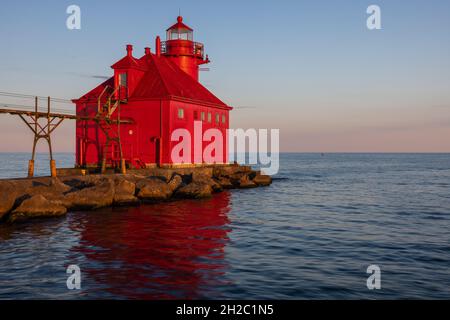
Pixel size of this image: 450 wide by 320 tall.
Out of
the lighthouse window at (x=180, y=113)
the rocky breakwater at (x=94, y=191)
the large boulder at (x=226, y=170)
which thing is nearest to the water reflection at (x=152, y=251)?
the rocky breakwater at (x=94, y=191)

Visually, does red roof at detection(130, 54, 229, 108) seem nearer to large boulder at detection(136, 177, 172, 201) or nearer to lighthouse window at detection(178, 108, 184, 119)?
lighthouse window at detection(178, 108, 184, 119)

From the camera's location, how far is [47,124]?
23.1 m

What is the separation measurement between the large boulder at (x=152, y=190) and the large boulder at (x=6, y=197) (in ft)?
22.9

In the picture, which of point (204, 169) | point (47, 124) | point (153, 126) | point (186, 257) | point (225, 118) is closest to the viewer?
point (186, 257)

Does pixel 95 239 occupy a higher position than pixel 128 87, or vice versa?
pixel 128 87

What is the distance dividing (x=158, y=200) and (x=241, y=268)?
1341 centimetres

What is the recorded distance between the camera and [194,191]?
25734mm

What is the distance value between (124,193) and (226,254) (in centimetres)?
1068

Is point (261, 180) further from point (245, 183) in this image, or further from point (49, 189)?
point (49, 189)

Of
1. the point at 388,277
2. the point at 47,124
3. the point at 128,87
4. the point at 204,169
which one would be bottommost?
the point at 388,277

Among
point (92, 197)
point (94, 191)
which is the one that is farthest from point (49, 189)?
point (94, 191)

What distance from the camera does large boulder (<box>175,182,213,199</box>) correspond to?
83.8 ft
